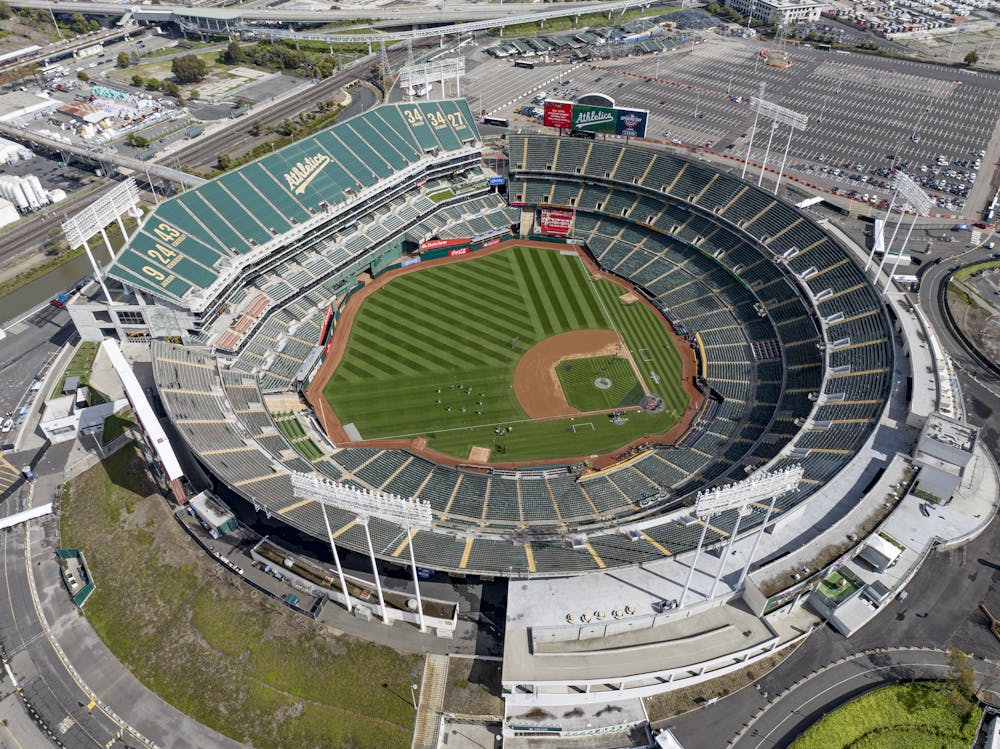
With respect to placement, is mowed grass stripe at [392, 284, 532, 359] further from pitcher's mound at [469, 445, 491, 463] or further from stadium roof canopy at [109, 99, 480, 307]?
stadium roof canopy at [109, 99, 480, 307]

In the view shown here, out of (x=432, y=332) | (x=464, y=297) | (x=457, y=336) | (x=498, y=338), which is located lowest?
(x=498, y=338)

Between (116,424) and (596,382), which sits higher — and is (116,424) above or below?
above

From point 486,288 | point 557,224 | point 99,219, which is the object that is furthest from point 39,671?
point 557,224

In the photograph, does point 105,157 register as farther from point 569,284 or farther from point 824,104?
point 824,104

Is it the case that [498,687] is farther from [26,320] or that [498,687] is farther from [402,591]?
[26,320]

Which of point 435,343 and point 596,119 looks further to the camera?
point 596,119

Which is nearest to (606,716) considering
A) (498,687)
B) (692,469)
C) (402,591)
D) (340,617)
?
(498,687)

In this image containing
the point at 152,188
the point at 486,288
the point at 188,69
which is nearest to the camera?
the point at 486,288
